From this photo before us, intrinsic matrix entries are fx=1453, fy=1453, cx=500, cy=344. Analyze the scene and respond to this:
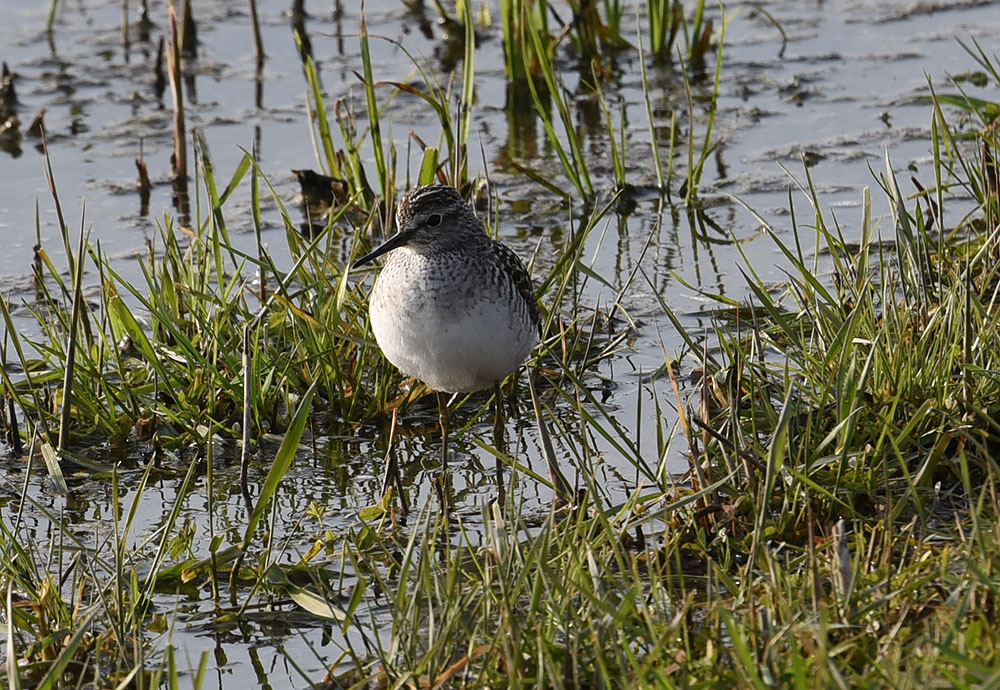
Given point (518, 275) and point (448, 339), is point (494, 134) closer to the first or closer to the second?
point (518, 275)

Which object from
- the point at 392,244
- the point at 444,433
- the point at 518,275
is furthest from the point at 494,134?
the point at 444,433

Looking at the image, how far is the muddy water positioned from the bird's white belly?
0.49m

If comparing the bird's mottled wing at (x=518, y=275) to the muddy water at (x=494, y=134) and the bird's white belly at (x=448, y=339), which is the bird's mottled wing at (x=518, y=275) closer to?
the bird's white belly at (x=448, y=339)

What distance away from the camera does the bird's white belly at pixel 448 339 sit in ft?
17.8

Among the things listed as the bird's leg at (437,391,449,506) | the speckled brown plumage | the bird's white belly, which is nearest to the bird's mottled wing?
the speckled brown plumage

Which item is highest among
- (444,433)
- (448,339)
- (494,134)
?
(448,339)

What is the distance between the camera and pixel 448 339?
5410 mm

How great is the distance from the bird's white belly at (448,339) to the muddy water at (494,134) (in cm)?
49

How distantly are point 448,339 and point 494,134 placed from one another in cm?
442

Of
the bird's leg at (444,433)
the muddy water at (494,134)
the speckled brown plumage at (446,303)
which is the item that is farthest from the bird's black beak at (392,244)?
the muddy water at (494,134)

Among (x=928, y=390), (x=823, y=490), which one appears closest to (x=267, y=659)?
(x=823, y=490)

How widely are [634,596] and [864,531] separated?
1.24 m

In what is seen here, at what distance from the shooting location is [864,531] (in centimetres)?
469

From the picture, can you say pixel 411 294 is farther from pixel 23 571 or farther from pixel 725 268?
pixel 725 268
